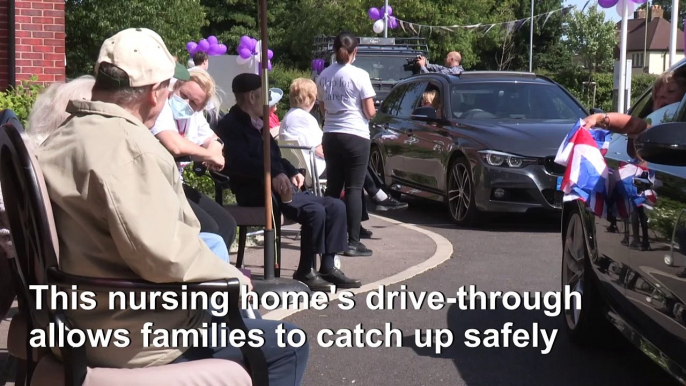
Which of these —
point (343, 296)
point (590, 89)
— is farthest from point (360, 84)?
point (590, 89)

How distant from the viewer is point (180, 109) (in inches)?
270

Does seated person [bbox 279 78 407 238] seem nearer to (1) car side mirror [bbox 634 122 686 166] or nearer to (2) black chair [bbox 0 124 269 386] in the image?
(1) car side mirror [bbox 634 122 686 166]

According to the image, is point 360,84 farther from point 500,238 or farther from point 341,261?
point 500,238

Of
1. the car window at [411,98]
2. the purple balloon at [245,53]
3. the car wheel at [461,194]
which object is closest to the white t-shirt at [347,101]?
the car wheel at [461,194]

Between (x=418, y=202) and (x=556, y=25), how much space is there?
65597 millimetres

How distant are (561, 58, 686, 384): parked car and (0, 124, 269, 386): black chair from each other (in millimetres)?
1758

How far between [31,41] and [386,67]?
48.4 feet

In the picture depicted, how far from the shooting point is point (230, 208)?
709 cm

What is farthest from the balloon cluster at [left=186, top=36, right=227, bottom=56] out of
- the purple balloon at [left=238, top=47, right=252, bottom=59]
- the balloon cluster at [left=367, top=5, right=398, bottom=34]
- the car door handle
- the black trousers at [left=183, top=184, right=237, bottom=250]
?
the car door handle

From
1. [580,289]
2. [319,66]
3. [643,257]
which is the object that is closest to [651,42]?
[319,66]

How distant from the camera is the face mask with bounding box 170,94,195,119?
6824 mm

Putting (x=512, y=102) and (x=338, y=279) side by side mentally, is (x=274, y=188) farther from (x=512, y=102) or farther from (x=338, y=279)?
(x=512, y=102)

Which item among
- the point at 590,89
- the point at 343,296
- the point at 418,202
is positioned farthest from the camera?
the point at 590,89

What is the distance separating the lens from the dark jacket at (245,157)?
279 inches
